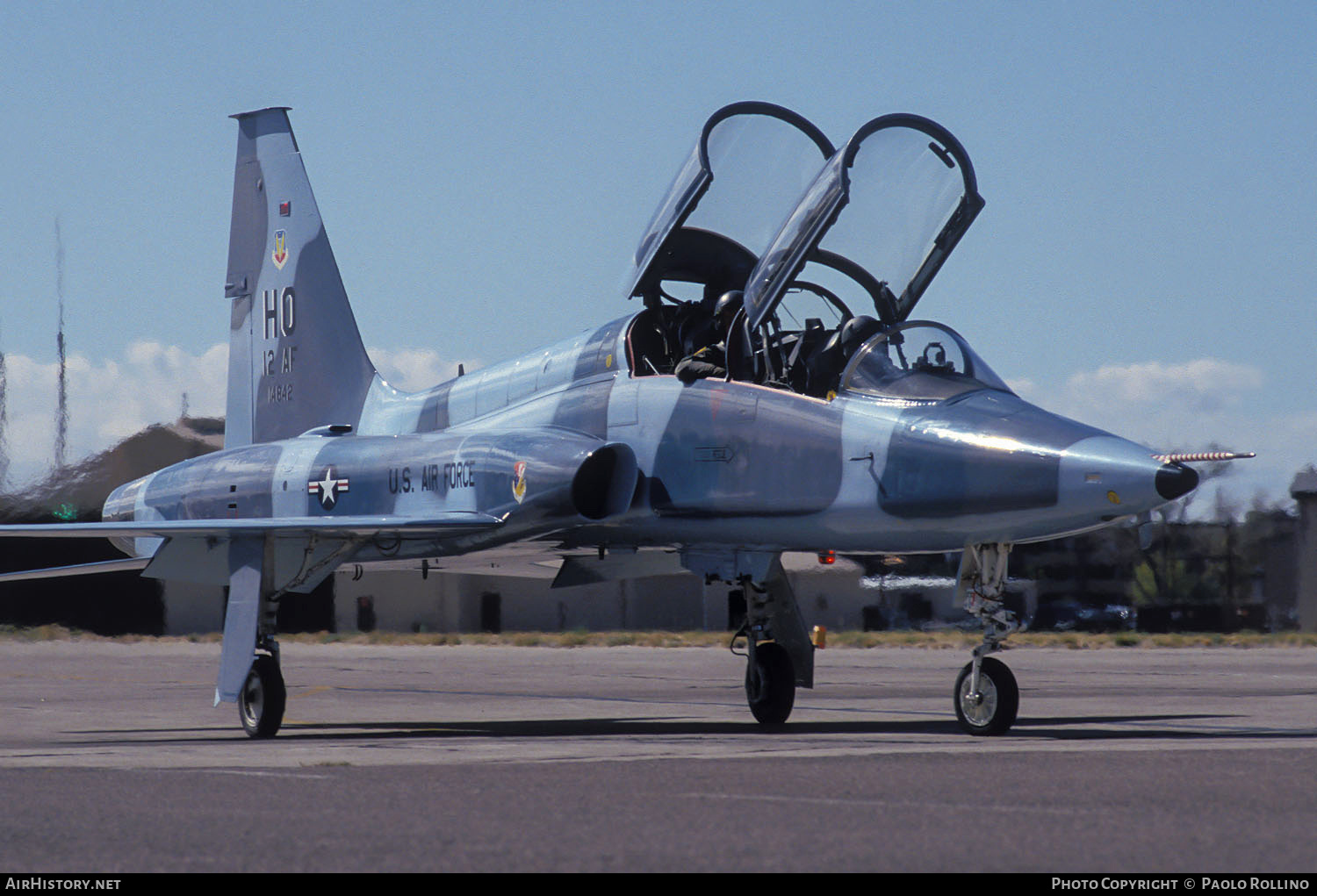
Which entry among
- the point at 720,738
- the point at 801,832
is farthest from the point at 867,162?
the point at 801,832

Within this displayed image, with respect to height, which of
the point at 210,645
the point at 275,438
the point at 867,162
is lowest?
the point at 210,645

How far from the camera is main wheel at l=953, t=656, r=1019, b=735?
10.8 m

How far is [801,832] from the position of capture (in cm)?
608

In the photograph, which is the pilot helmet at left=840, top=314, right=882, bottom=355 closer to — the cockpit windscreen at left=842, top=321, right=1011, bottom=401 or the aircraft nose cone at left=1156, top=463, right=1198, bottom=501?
the cockpit windscreen at left=842, top=321, right=1011, bottom=401

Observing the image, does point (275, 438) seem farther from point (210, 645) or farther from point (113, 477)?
point (210, 645)

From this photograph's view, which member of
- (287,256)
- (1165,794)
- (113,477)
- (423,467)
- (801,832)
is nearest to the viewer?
(801,832)

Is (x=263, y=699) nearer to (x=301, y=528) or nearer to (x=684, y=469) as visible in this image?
(x=301, y=528)

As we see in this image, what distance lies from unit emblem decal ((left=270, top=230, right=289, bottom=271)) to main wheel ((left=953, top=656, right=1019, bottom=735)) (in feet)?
34.1

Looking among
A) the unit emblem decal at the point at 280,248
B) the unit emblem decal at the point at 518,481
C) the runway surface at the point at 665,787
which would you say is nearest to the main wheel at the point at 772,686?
the runway surface at the point at 665,787

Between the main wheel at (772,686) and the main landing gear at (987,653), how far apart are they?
2.75 m

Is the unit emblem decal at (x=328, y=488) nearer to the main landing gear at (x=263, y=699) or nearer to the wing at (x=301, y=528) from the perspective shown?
the wing at (x=301, y=528)

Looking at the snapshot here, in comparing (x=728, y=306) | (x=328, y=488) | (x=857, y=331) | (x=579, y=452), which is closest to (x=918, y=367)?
(x=857, y=331)

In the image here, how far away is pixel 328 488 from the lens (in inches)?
585
